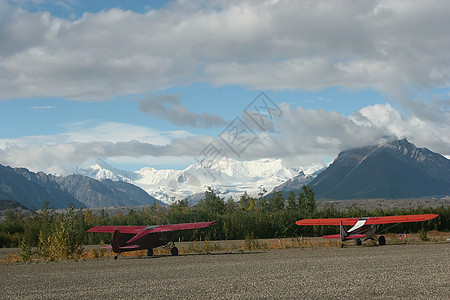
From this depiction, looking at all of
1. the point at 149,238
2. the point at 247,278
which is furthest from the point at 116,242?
the point at 247,278

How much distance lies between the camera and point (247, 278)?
56.2 ft

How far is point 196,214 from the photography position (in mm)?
49812

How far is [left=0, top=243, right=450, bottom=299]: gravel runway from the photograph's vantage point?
1410cm

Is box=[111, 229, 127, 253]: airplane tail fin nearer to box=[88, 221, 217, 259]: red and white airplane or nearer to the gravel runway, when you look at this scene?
box=[88, 221, 217, 259]: red and white airplane

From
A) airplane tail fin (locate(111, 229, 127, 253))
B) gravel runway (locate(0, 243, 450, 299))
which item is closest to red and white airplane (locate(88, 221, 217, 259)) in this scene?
airplane tail fin (locate(111, 229, 127, 253))

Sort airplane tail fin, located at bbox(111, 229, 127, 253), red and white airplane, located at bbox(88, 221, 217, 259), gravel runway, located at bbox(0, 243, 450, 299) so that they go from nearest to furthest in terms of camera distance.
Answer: gravel runway, located at bbox(0, 243, 450, 299) → airplane tail fin, located at bbox(111, 229, 127, 253) → red and white airplane, located at bbox(88, 221, 217, 259)

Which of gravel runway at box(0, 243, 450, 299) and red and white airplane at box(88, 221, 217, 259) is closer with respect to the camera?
gravel runway at box(0, 243, 450, 299)

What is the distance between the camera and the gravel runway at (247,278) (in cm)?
1410

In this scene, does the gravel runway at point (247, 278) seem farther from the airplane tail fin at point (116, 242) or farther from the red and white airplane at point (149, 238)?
the red and white airplane at point (149, 238)

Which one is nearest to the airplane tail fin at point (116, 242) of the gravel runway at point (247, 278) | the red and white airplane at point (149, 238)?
the red and white airplane at point (149, 238)

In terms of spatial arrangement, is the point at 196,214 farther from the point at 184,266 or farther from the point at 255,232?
the point at 184,266

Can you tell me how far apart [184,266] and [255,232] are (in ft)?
70.2

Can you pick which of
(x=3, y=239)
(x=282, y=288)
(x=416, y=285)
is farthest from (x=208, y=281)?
(x=3, y=239)

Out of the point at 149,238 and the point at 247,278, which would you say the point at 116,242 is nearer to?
the point at 149,238
